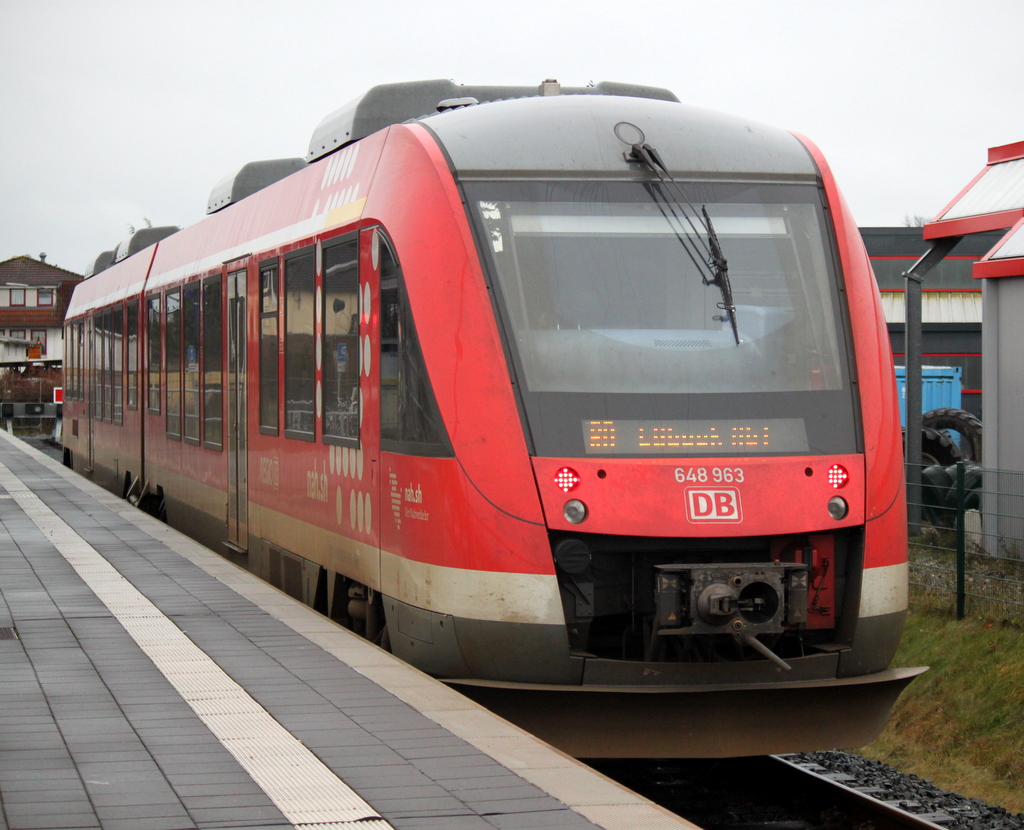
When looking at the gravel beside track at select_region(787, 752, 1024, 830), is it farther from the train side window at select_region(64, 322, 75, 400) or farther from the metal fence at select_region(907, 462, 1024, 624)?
the train side window at select_region(64, 322, 75, 400)

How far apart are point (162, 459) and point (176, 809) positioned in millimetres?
10700

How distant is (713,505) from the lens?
627 cm

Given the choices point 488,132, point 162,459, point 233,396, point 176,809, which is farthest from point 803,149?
point 162,459

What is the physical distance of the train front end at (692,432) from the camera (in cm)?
621

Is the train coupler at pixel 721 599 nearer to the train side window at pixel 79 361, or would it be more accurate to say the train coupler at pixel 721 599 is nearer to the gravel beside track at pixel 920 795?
the gravel beside track at pixel 920 795

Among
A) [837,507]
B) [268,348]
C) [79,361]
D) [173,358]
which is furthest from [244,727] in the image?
[79,361]

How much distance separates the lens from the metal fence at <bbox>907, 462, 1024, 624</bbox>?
10.4 metres

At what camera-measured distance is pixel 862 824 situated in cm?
680

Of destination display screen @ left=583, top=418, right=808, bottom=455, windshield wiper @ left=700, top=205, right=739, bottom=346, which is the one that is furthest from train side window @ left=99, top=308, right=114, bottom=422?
destination display screen @ left=583, top=418, right=808, bottom=455

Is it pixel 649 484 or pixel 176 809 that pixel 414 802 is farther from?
pixel 649 484

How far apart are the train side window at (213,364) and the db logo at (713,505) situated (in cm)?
604

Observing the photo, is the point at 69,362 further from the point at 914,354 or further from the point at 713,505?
the point at 713,505

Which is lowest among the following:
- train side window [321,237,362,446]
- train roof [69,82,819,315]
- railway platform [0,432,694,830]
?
railway platform [0,432,694,830]

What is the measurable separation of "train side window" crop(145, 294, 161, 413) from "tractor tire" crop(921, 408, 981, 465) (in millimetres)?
11341
